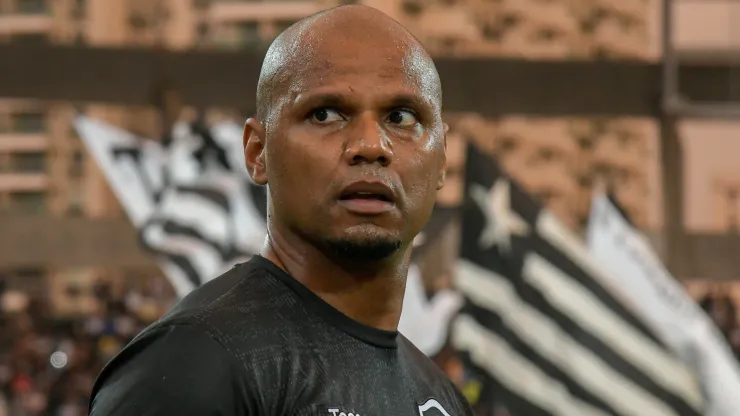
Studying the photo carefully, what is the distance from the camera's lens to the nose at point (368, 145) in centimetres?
196

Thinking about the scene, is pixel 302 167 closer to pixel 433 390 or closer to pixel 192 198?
pixel 433 390

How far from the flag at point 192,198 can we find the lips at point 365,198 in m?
4.88

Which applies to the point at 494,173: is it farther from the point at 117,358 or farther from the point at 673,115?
the point at 117,358

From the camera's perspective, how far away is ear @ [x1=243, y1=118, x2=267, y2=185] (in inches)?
83.4

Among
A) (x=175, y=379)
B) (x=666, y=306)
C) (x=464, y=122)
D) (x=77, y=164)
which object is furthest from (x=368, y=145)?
(x=77, y=164)

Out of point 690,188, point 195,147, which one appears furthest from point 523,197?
point 690,188

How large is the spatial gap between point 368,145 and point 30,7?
14602 millimetres

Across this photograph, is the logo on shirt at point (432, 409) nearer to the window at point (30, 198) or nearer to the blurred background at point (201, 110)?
the blurred background at point (201, 110)

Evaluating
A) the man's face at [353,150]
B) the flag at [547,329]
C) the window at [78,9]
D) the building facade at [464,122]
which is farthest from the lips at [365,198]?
the window at [78,9]

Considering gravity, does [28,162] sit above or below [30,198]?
above

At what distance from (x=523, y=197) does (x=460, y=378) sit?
5.33 ft

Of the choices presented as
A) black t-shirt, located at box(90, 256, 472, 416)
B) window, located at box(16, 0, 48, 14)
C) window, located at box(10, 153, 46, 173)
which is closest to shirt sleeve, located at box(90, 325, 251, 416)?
black t-shirt, located at box(90, 256, 472, 416)

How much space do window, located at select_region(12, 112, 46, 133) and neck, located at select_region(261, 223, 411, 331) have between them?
15.1 meters

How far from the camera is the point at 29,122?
673 inches
